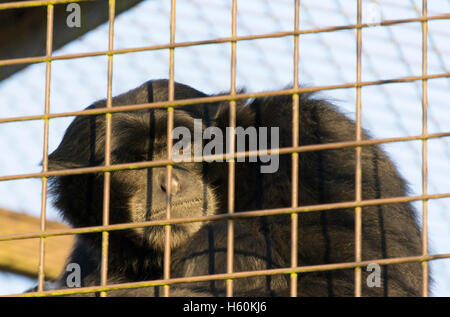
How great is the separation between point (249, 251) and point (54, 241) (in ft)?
7.37

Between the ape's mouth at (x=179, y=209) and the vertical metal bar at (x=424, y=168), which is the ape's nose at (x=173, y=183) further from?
the vertical metal bar at (x=424, y=168)

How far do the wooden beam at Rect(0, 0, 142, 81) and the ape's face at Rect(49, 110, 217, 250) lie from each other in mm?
492

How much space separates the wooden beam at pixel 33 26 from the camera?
3.98 meters

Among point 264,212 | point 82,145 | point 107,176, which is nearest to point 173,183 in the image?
point 82,145

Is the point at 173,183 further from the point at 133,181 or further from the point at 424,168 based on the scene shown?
the point at 424,168

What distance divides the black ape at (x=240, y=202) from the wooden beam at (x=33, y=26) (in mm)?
452

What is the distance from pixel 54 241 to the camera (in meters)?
4.97

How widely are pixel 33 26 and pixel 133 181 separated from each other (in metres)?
1.01

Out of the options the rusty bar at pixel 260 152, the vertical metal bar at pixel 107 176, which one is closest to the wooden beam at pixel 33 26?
the vertical metal bar at pixel 107 176

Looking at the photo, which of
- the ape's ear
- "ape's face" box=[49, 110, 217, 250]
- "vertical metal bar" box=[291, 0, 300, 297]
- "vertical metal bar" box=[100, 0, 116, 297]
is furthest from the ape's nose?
"vertical metal bar" box=[291, 0, 300, 297]

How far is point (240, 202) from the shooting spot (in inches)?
138

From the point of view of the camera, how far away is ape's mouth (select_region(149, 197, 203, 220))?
3432 millimetres
